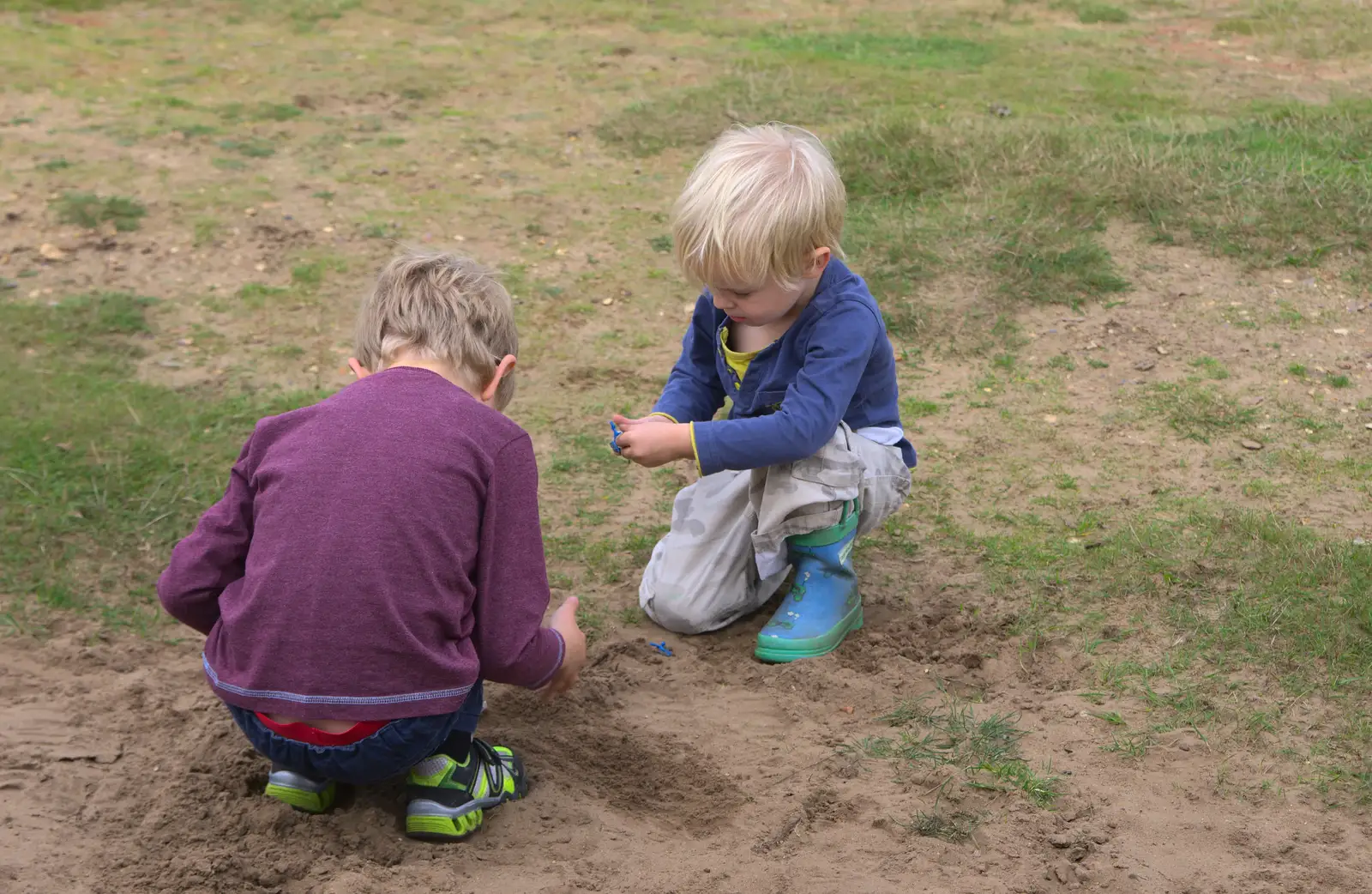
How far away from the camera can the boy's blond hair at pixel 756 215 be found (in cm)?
289

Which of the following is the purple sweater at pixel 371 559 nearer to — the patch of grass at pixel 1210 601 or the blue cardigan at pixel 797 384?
the blue cardigan at pixel 797 384

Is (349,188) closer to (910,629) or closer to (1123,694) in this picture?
(910,629)

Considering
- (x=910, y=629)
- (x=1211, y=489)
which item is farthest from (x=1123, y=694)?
(x=1211, y=489)

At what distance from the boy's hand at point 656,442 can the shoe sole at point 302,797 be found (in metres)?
0.98

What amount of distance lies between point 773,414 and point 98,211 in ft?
12.9

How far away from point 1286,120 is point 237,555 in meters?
6.03

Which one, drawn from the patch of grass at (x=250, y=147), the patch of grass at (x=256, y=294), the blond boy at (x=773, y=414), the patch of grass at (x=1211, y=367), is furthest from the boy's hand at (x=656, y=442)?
the patch of grass at (x=250, y=147)

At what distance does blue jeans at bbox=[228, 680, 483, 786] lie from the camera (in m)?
2.29

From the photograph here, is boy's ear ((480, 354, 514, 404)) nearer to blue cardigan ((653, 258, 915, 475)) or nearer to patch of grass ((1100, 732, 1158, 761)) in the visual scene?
blue cardigan ((653, 258, 915, 475))

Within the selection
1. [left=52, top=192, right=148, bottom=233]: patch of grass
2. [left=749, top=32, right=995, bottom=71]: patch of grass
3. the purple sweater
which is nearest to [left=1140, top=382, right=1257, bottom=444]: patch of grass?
the purple sweater

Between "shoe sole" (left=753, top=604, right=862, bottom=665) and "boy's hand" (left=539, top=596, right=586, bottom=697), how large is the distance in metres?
0.63

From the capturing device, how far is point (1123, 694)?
285 centimetres

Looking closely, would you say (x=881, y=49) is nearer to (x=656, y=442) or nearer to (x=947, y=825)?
(x=656, y=442)

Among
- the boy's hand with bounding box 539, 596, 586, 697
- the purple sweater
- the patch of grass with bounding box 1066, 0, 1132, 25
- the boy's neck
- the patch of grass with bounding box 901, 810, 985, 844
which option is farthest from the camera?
the patch of grass with bounding box 1066, 0, 1132, 25
